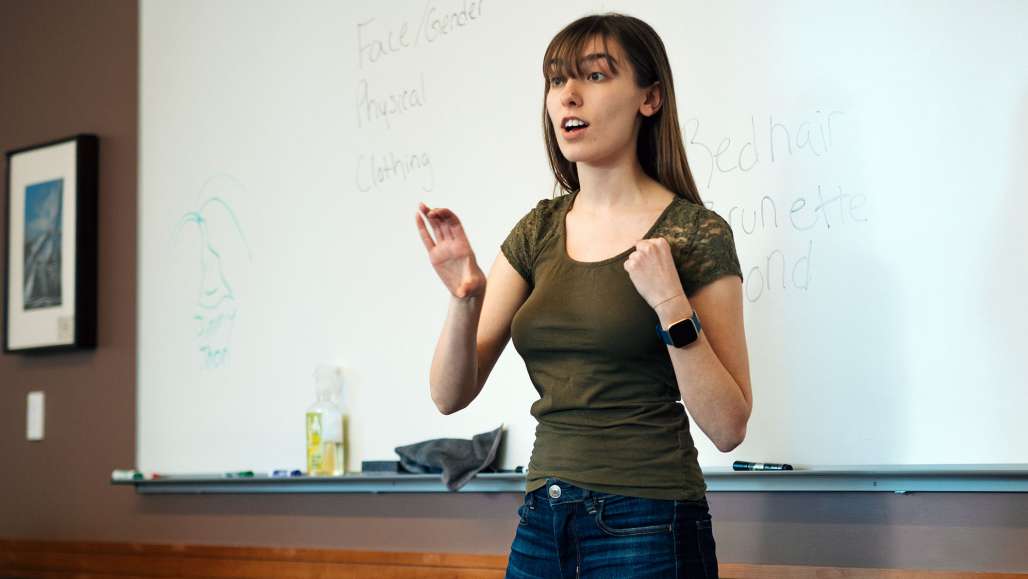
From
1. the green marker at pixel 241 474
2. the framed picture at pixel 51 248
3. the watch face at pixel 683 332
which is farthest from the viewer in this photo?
the framed picture at pixel 51 248

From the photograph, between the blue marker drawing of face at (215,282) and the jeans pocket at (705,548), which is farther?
the blue marker drawing of face at (215,282)

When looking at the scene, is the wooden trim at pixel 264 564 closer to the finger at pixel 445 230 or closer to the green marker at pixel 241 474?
the green marker at pixel 241 474

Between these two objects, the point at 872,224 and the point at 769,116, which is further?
the point at 769,116

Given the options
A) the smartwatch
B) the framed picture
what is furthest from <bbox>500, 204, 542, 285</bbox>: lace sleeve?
the framed picture

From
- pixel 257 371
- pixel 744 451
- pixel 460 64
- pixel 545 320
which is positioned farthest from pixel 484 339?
pixel 257 371

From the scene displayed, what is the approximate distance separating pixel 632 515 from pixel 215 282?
1.67 m

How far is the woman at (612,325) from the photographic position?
47.2 inches

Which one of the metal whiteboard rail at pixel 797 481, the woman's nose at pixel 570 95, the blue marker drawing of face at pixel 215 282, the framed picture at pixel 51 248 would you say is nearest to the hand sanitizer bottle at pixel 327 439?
the metal whiteboard rail at pixel 797 481

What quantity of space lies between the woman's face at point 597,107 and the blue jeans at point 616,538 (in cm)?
37

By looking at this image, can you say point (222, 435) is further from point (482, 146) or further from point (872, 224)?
point (872, 224)

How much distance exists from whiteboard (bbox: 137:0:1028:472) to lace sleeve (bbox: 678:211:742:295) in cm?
53

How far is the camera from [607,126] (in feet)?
4.33

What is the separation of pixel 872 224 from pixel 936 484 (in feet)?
1.25

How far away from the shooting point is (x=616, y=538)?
119 cm
